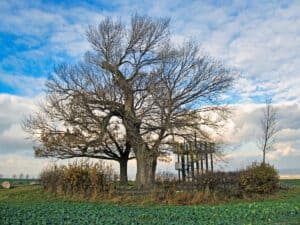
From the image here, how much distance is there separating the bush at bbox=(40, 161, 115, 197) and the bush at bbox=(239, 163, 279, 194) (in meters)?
7.65

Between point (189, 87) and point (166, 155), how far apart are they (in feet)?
17.1

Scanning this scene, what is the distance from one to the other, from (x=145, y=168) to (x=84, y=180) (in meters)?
6.27

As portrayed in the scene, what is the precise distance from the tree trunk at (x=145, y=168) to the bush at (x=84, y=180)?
484 centimetres

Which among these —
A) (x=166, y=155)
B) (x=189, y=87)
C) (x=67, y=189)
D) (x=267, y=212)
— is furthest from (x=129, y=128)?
(x=267, y=212)

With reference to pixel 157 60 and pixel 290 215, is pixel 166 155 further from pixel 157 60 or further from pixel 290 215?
pixel 290 215

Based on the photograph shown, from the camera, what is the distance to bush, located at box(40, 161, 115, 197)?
2204 cm

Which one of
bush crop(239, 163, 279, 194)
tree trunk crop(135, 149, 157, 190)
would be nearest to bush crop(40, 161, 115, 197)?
tree trunk crop(135, 149, 157, 190)

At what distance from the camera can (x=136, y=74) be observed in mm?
28672

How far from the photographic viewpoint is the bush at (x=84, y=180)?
2204cm

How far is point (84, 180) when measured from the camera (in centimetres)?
2244

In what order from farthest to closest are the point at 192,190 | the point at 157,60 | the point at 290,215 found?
1. the point at 157,60
2. the point at 192,190
3. the point at 290,215

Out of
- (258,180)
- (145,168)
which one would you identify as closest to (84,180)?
(145,168)

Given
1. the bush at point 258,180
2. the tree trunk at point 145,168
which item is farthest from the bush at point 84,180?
the bush at point 258,180

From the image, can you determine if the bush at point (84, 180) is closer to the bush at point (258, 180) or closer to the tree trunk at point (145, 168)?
the tree trunk at point (145, 168)
